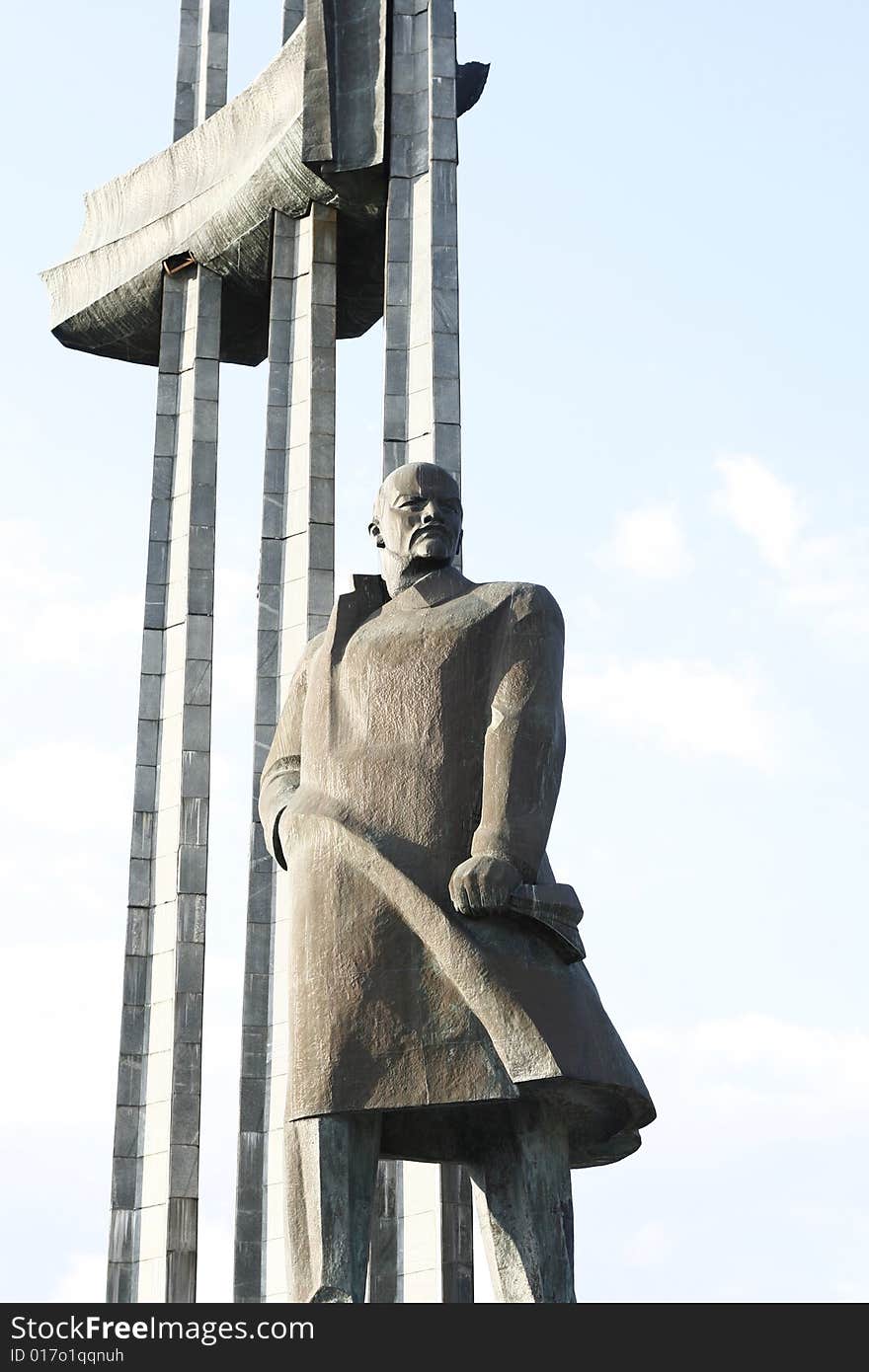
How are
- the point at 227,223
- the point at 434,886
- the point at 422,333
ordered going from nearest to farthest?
the point at 434,886 < the point at 422,333 < the point at 227,223

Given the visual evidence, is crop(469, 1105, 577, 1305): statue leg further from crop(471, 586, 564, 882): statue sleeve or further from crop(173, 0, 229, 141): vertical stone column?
crop(173, 0, 229, 141): vertical stone column

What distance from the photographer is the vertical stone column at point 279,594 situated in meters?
14.0

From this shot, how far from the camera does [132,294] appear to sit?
17578 millimetres

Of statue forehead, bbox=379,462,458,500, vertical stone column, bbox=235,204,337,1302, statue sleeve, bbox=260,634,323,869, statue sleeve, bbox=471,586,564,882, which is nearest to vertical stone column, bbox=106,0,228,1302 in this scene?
vertical stone column, bbox=235,204,337,1302

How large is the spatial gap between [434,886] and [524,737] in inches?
19.3

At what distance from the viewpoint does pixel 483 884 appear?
5.72 metres

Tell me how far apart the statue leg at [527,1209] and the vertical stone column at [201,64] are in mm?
13598

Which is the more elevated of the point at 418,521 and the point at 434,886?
the point at 418,521

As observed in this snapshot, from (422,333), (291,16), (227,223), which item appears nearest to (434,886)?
(422,333)

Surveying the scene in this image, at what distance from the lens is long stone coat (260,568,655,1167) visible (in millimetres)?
5727

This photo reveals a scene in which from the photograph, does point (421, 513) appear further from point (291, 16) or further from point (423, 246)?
point (291, 16)

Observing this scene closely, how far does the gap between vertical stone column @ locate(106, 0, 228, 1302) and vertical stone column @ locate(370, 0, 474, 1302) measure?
73.1 inches
